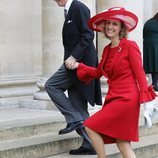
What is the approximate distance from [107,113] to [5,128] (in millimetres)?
1868

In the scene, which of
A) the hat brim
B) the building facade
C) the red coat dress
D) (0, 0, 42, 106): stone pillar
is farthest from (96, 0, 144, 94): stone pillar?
the red coat dress

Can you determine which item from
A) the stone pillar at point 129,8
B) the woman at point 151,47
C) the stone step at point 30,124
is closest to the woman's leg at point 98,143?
the stone step at point 30,124

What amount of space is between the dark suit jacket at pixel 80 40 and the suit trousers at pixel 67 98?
95 millimetres

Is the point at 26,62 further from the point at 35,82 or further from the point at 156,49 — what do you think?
the point at 156,49

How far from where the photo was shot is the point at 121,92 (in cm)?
529

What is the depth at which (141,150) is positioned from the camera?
279 inches

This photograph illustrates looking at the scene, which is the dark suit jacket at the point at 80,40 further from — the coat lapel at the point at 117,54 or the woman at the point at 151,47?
the woman at the point at 151,47

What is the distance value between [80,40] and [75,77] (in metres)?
0.39

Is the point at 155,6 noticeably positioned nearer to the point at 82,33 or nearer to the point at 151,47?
the point at 151,47

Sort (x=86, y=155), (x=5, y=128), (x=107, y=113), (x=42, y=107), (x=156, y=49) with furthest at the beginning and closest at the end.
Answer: (x=156, y=49) → (x=42, y=107) → (x=5, y=128) → (x=86, y=155) → (x=107, y=113)

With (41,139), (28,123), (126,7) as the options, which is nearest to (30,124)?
(28,123)

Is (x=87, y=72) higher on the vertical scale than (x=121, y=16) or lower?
lower

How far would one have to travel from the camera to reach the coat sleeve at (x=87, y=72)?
18.4 feet

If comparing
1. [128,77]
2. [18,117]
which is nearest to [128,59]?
[128,77]
